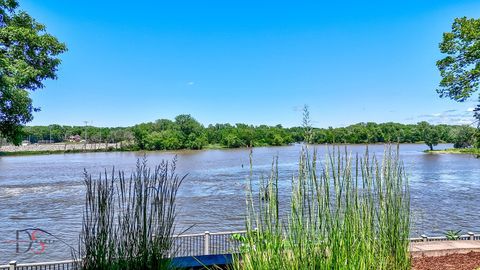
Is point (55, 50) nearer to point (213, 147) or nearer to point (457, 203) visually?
point (457, 203)


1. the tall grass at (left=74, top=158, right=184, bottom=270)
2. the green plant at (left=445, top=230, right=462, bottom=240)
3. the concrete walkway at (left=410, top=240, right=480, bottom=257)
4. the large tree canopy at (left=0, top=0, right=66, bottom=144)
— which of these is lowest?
the green plant at (left=445, top=230, right=462, bottom=240)

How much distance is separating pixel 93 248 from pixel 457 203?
24597 millimetres

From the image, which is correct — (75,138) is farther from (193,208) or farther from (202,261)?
(202,261)

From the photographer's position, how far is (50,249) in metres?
14.4

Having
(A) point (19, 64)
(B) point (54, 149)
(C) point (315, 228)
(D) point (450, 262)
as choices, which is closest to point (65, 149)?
(B) point (54, 149)

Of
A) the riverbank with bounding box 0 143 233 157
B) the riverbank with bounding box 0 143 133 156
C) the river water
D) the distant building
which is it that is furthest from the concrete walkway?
the distant building

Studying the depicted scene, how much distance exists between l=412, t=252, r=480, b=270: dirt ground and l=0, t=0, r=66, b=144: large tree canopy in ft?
17.4

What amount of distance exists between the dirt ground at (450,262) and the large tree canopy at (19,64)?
5.29 meters

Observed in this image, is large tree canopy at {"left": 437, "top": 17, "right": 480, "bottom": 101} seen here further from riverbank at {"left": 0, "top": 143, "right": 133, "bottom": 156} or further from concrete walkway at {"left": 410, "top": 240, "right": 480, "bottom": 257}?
riverbank at {"left": 0, "top": 143, "right": 133, "bottom": 156}

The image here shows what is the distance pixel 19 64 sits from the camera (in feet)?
18.4

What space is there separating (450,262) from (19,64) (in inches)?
239

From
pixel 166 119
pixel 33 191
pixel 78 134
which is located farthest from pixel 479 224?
pixel 78 134

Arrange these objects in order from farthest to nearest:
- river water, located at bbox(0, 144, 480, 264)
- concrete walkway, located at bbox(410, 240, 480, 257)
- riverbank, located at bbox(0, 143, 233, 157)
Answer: riverbank, located at bbox(0, 143, 233, 157), river water, located at bbox(0, 144, 480, 264), concrete walkway, located at bbox(410, 240, 480, 257)

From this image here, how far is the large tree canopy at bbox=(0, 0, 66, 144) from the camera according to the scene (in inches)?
207
